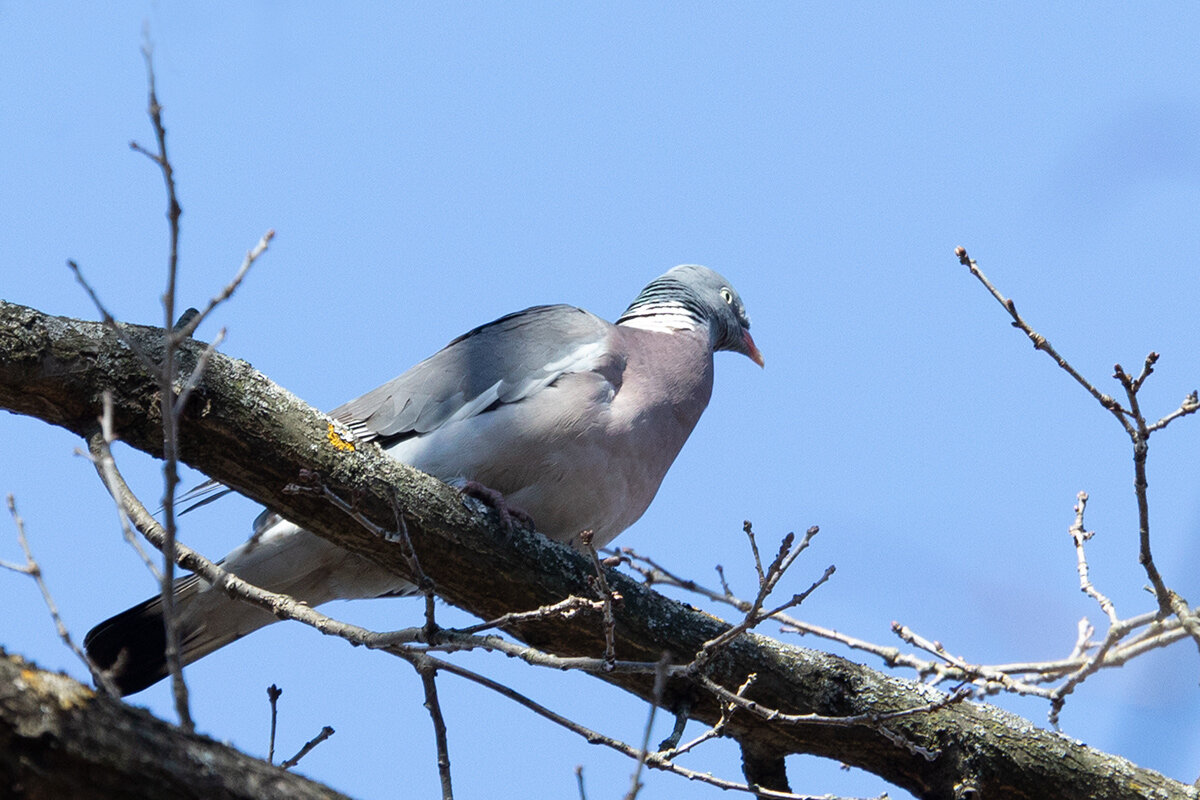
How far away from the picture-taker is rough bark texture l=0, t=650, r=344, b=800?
5.29 feet

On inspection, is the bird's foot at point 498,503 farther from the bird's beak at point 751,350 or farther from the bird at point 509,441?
the bird's beak at point 751,350

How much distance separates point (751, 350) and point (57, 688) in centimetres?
495

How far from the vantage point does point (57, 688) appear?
167 centimetres

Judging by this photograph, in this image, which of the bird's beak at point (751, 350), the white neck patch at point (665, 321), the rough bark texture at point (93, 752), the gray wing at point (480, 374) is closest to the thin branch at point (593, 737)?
the rough bark texture at point (93, 752)

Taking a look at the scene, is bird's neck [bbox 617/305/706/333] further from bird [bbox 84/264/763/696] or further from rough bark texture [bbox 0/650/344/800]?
rough bark texture [bbox 0/650/344/800]

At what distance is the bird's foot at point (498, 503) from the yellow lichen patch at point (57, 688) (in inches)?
72.4

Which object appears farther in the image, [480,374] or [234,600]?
[480,374]

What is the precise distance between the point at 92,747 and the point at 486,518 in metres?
1.86

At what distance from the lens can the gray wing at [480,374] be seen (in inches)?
175

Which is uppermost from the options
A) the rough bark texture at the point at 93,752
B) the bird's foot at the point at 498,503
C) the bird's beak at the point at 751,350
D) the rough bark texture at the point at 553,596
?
the bird's beak at the point at 751,350

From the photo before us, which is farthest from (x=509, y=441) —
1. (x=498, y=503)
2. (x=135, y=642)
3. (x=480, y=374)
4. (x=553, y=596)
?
(x=135, y=642)

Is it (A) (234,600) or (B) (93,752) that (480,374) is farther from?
(B) (93,752)

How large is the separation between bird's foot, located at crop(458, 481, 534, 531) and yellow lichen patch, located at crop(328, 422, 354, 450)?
47 cm

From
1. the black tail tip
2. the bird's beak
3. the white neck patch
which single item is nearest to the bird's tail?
the black tail tip
